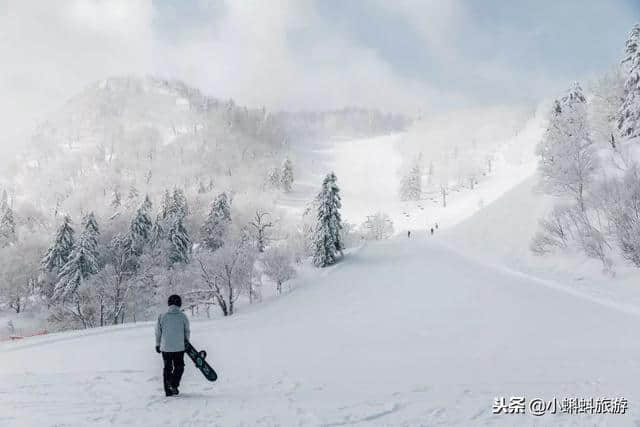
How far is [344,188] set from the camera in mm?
166750

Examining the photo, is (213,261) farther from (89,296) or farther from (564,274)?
(564,274)

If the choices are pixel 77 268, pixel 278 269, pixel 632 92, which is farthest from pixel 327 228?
pixel 632 92

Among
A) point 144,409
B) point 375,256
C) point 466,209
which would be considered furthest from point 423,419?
point 466,209

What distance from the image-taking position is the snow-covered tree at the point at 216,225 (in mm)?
75500

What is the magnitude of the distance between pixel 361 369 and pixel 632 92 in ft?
162

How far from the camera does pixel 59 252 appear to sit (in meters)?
59.3

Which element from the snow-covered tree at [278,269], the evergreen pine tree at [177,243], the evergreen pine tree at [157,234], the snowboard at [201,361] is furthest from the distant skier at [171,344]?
the evergreen pine tree at [157,234]

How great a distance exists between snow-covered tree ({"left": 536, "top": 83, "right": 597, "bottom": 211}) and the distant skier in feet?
128

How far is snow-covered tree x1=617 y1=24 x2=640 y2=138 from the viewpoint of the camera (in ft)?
140

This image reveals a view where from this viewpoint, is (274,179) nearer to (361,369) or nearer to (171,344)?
(361,369)

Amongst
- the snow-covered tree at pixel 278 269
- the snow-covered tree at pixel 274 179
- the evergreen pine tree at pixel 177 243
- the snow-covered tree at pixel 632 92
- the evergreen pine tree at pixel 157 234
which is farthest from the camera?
the snow-covered tree at pixel 274 179

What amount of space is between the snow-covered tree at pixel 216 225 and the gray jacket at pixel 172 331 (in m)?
65.9

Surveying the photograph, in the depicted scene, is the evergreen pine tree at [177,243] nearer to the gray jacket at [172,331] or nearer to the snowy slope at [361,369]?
the snowy slope at [361,369]

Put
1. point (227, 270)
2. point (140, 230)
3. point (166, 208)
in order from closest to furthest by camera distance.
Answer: point (227, 270), point (140, 230), point (166, 208)
